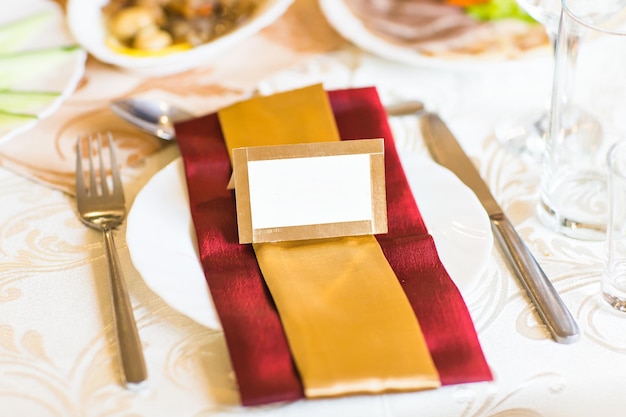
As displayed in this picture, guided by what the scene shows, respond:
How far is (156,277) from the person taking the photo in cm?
68

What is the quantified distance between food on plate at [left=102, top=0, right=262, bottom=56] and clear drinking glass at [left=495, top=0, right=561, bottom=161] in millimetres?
436

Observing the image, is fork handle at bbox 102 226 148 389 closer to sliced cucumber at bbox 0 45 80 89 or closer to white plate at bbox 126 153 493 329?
white plate at bbox 126 153 493 329

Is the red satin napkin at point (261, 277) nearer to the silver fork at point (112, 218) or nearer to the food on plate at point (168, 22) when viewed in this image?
the silver fork at point (112, 218)

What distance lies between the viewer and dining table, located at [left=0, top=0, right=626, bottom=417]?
2.09ft

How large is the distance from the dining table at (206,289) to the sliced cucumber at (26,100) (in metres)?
0.03

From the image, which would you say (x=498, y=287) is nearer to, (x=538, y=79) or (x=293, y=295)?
(x=293, y=295)

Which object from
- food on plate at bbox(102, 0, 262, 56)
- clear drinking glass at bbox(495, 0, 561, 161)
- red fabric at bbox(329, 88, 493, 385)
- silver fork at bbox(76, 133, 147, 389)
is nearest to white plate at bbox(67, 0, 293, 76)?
food on plate at bbox(102, 0, 262, 56)

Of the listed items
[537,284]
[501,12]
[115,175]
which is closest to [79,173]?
[115,175]

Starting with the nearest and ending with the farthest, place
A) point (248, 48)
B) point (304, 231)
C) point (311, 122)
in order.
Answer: point (304, 231) → point (311, 122) → point (248, 48)

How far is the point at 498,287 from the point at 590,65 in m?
0.32

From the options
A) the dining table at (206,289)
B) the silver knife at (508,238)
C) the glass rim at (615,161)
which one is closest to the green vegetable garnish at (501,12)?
the dining table at (206,289)

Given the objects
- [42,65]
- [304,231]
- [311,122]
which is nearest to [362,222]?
[304,231]

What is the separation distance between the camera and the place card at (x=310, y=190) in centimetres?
72

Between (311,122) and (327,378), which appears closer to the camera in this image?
(327,378)
